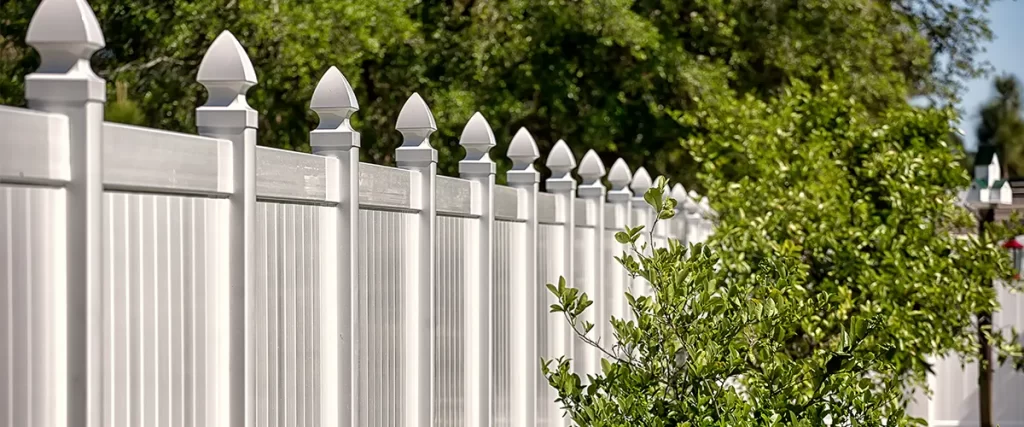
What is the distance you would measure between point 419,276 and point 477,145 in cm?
82

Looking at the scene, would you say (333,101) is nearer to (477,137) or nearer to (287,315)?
(287,315)

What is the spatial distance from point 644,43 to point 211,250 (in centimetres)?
1324

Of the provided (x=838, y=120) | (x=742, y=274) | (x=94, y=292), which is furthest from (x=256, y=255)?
(x=838, y=120)

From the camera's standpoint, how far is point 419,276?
3801 millimetres

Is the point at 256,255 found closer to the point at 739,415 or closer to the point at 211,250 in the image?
the point at 211,250

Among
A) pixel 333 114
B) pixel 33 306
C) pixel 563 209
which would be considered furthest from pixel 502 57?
pixel 33 306

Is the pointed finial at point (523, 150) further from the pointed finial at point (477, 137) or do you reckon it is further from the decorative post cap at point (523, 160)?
the pointed finial at point (477, 137)

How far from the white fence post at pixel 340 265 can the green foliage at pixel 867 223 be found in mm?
4657

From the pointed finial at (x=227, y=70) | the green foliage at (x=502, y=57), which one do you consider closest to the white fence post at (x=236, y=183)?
the pointed finial at (x=227, y=70)

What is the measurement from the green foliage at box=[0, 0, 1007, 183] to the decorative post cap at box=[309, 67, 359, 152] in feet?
38.3

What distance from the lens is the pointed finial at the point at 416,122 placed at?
3818 mm

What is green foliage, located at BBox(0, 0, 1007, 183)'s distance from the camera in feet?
49.9

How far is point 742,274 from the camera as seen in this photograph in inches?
314

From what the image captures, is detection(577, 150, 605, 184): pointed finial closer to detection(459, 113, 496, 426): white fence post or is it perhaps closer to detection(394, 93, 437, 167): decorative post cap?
detection(459, 113, 496, 426): white fence post
